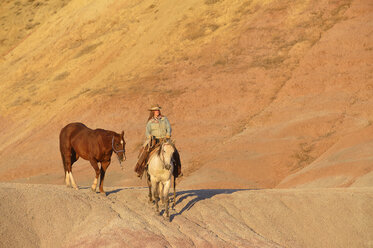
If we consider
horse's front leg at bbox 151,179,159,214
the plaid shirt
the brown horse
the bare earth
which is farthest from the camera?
the bare earth

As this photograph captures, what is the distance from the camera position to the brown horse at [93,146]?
19.4m

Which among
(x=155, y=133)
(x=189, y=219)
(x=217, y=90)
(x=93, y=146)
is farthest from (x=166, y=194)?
(x=217, y=90)

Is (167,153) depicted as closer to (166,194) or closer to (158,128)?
(166,194)

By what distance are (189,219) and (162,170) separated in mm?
1743

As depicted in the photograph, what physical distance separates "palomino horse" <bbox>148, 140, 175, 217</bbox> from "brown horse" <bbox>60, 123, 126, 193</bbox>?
6.54 feet

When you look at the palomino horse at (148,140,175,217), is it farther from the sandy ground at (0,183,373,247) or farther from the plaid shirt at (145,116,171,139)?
the plaid shirt at (145,116,171,139)

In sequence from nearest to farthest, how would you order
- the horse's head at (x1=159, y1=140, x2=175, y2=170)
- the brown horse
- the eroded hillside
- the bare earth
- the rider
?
the horse's head at (x1=159, y1=140, x2=175, y2=170)
the rider
the brown horse
the bare earth
the eroded hillside

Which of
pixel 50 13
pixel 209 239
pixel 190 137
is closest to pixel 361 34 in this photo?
pixel 190 137

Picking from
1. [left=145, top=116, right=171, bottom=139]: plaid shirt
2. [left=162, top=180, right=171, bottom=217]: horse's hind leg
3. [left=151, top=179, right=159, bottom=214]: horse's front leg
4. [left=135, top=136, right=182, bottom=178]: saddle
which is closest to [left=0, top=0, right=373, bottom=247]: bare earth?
[left=151, top=179, right=159, bottom=214]: horse's front leg

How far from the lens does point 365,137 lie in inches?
1518

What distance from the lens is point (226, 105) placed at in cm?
4622

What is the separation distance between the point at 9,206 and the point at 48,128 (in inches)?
1378

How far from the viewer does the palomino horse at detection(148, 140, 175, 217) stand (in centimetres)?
1652

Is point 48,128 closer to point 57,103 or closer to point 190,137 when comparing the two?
point 57,103
